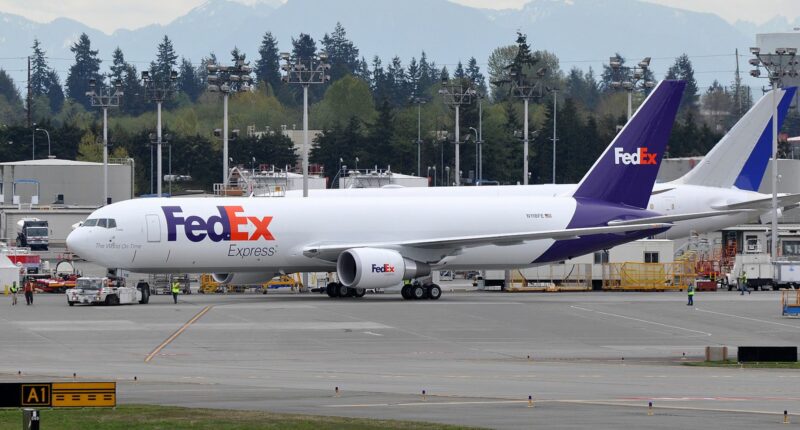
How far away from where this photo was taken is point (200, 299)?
62969 millimetres

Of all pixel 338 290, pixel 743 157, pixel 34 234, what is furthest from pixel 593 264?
pixel 34 234

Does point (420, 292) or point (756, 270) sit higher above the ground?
point (756, 270)

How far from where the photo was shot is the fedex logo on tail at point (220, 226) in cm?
5838

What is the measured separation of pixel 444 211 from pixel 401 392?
34.1 meters

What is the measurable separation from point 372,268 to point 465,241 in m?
4.67

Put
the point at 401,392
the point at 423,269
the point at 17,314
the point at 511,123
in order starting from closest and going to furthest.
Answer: the point at 401,392
the point at 17,314
the point at 423,269
the point at 511,123

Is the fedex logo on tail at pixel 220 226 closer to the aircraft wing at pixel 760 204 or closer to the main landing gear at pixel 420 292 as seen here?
the main landing gear at pixel 420 292

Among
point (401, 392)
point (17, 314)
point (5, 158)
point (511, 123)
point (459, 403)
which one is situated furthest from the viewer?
point (511, 123)

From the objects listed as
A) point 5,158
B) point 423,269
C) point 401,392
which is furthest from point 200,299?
point 5,158

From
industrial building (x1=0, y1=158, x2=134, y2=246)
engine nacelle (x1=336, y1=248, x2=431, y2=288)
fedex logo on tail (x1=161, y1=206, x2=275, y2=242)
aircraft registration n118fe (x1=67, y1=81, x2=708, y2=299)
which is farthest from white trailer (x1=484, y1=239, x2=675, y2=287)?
industrial building (x1=0, y1=158, x2=134, y2=246)

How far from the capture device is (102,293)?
58.0 meters

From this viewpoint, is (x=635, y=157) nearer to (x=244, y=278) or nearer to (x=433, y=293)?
(x=433, y=293)

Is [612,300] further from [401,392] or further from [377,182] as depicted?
[377,182]

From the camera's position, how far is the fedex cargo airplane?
235ft
